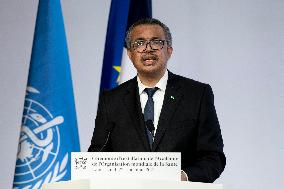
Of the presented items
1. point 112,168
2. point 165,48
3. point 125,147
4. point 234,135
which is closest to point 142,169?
point 112,168

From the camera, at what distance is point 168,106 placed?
2020 mm

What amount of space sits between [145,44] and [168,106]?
28cm

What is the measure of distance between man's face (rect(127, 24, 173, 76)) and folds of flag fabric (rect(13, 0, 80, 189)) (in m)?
1.18

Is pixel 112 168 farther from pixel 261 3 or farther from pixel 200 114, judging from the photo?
pixel 261 3

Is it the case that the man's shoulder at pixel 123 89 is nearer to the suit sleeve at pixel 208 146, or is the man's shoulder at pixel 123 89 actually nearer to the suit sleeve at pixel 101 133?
the suit sleeve at pixel 101 133

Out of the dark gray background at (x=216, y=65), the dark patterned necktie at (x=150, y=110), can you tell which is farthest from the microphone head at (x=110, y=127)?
the dark gray background at (x=216, y=65)

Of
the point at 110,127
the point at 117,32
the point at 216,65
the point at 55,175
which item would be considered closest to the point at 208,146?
the point at 110,127

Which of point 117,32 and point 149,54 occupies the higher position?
point 117,32

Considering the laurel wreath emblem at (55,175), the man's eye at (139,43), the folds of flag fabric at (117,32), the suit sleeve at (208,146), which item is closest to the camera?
the suit sleeve at (208,146)

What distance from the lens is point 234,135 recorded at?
12.7ft

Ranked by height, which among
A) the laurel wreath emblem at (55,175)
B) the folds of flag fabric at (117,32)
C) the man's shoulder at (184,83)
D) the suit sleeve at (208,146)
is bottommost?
the laurel wreath emblem at (55,175)

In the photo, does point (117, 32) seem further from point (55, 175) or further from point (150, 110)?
point (150, 110)

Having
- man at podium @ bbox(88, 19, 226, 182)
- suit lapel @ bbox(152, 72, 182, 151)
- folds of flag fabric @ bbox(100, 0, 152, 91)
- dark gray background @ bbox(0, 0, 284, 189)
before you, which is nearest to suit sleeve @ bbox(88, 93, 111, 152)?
man at podium @ bbox(88, 19, 226, 182)

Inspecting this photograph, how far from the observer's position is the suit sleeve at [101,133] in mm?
2062
